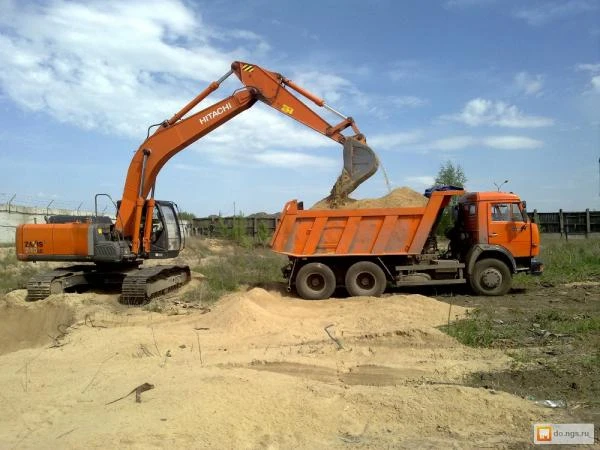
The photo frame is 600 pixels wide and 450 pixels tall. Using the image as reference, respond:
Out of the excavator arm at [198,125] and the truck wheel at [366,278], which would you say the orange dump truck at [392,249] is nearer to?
the truck wheel at [366,278]

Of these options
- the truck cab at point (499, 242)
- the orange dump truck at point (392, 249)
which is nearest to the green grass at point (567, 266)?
the truck cab at point (499, 242)

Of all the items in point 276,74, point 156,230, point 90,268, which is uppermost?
point 276,74

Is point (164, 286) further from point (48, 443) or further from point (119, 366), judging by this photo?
point (48, 443)

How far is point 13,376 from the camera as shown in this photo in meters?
6.65

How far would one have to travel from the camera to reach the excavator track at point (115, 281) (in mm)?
11977

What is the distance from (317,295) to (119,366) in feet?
20.8

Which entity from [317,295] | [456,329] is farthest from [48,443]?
[317,295]

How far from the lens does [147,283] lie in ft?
39.7

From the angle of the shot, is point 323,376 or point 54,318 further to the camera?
point 54,318

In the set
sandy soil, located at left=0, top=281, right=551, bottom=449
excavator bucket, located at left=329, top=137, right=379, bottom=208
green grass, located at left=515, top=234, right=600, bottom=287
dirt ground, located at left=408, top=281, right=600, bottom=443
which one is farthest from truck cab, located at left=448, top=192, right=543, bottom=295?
sandy soil, located at left=0, top=281, right=551, bottom=449

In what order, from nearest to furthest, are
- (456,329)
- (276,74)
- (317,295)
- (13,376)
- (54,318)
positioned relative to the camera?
(13,376)
(456,329)
(54,318)
(317,295)
(276,74)

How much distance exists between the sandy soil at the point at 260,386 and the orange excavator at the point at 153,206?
3223 millimetres

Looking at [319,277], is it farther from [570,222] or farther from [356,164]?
[570,222]

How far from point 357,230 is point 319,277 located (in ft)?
4.65
